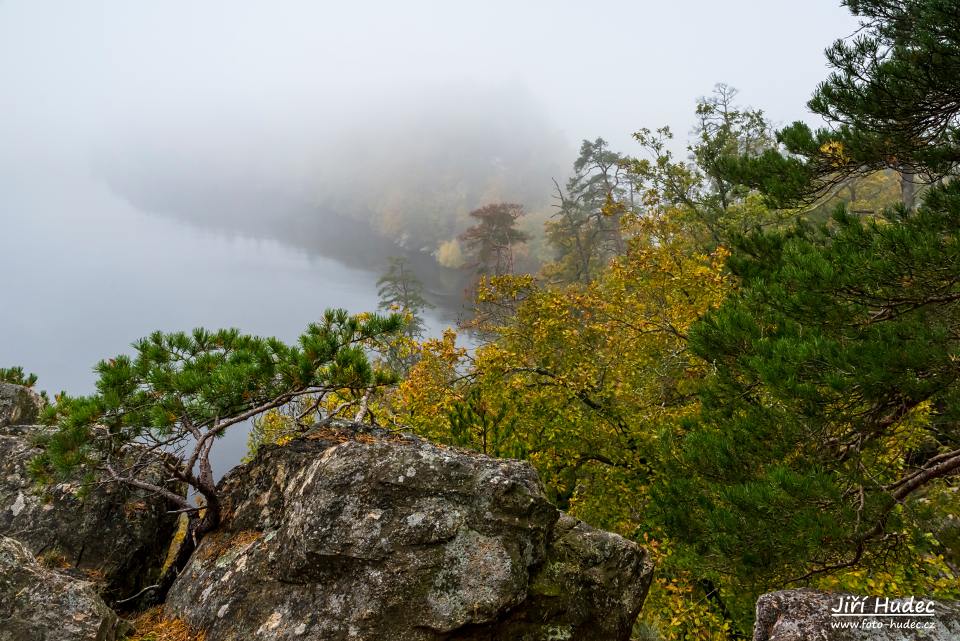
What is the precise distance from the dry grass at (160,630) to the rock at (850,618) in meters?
5.38

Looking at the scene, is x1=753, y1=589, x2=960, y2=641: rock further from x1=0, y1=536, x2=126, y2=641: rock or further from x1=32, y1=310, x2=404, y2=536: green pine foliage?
x1=0, y1=536, x2=126, y2=641: rock

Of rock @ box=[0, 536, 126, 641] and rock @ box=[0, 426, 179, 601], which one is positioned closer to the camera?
rock @ box=[0, 536, 126, 641]

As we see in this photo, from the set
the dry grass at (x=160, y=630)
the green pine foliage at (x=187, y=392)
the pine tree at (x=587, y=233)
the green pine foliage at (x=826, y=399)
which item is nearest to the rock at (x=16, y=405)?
the green pine foliage at (x=187, y=392)

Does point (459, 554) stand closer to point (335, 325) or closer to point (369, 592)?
point (369, 592)

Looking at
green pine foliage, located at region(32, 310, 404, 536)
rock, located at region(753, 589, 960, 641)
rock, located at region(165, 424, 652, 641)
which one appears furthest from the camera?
green pine foliage, located at region(32, 310, 404, 536)

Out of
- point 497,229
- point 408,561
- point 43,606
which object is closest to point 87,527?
point 43,606

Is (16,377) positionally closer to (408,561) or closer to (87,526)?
(87,526)

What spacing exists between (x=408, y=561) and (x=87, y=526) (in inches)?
178

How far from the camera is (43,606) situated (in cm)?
423

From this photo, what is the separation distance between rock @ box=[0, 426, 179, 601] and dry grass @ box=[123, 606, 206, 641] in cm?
84

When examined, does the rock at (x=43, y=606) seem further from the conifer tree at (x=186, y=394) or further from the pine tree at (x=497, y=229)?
the pine tree at (x=497, y=229)

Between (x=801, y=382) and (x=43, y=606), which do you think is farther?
(x=801, y=382)

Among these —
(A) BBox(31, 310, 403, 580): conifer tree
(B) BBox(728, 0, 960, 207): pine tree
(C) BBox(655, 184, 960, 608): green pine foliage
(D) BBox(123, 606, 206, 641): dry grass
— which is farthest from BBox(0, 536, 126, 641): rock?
(B) BBox(728, 0, 960, 207): pine tree

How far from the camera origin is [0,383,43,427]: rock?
321 inches
